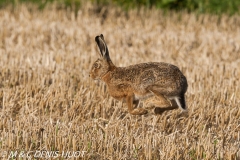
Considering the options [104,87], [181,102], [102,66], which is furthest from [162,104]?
[104,87]

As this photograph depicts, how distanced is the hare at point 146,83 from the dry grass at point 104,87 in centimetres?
27

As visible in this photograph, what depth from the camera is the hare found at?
248 inches

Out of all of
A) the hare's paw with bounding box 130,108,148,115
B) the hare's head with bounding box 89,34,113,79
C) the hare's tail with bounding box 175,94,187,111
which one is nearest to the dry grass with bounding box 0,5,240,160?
the hare's paw with bounding box 130,108,148,115

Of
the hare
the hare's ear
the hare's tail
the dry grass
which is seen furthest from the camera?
the hare's ear

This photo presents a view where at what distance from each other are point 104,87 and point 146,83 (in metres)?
1.62

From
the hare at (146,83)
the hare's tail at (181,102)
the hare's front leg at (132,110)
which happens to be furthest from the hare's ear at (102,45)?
the hare's tail at (181,102)

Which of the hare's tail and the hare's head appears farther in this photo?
the hare's head

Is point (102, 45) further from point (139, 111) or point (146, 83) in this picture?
point (139, 111)

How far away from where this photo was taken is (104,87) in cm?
787

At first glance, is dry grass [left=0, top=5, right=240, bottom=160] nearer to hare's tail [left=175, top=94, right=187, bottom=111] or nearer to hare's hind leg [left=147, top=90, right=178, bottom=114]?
hare's hind leg [left=147, top=90, right=178, bottom=114]

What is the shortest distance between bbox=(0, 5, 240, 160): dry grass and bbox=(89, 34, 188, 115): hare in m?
0.27

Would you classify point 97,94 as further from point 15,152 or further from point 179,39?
point 179,39

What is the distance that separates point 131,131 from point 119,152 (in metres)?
0.77

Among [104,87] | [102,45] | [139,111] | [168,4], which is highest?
[168,4]
